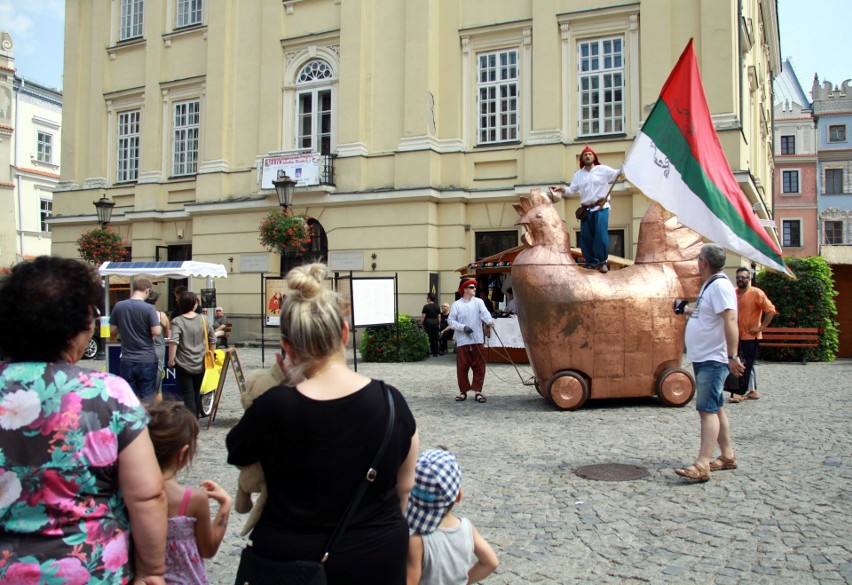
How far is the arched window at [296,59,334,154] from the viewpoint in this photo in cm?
2119

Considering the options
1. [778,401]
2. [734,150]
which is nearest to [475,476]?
[778,401]

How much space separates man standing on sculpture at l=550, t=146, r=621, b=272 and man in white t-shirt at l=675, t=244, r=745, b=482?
395 centimetres

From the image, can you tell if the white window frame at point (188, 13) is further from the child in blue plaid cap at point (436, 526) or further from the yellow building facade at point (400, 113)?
the child in blue plaid cap at point (436, 526)

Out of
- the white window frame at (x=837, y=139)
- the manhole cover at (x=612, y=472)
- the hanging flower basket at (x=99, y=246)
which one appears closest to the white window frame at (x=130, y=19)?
the hanging flower basket at (x=99, y=246)

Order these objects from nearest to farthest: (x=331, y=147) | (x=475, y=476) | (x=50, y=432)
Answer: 1. (x=50, y=432)
2. (x=475, y=476)
3. (x=331, y=147)

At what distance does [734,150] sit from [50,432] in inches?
681

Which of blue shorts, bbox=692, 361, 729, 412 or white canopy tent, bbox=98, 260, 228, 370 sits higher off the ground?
white canopy tent, bbox=98, 260, 228, 370

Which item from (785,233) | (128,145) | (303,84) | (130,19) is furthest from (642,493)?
(785,233)

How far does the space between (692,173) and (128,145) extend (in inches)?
890

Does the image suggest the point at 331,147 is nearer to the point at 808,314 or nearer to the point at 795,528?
the point at 808,314

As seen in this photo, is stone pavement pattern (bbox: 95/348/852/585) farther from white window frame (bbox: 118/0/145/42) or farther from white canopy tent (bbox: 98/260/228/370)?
white window frame (bbox: 118/0/145/42)

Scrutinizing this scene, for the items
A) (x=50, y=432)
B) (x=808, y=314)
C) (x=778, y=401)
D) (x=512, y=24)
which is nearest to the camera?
(x=50, y=432)

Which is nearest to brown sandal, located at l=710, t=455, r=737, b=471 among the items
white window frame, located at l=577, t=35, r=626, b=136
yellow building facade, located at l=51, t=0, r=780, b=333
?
yellow building facade, located at l=51, t=0, r=780, b=333

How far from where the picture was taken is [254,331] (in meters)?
21.5
